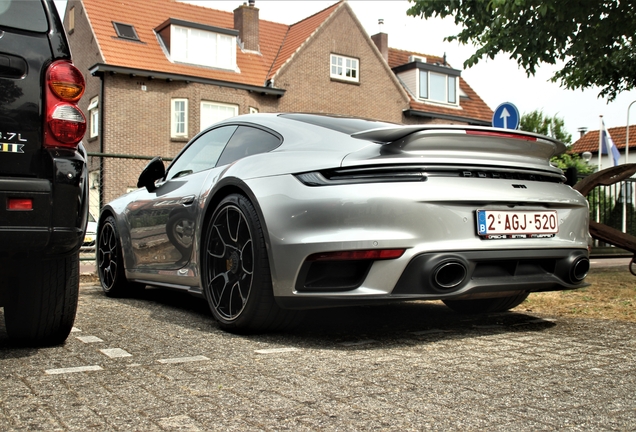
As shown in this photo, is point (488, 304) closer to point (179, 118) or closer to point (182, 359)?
point (182, 359)

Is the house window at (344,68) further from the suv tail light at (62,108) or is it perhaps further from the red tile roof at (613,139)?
the red tile roof at (613,139)

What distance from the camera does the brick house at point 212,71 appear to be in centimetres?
2581

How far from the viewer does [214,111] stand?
2775 cm

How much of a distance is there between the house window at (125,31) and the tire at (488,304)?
24749 mm

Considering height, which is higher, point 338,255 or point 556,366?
point 338,255

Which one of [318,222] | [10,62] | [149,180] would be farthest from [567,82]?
[10,62]

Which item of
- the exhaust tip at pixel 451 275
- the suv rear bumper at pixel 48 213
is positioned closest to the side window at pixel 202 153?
the suv rear bumper at pixel 48 213

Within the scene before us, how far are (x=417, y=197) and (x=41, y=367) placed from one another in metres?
1.96

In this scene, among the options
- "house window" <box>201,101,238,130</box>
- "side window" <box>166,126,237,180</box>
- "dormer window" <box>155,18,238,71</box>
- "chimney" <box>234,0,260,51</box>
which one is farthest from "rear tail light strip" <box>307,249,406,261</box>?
"chimney" <box>234,0,260,51</box>

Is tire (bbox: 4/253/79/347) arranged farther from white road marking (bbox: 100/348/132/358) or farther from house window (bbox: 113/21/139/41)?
house window (bbox: 113/21/139/41)

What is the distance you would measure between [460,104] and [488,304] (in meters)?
33.0

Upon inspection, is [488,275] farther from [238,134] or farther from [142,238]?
[142,238]

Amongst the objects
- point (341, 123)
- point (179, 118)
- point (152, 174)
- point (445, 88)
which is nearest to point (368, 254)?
point (341, 123)

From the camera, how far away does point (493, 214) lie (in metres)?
3.79
